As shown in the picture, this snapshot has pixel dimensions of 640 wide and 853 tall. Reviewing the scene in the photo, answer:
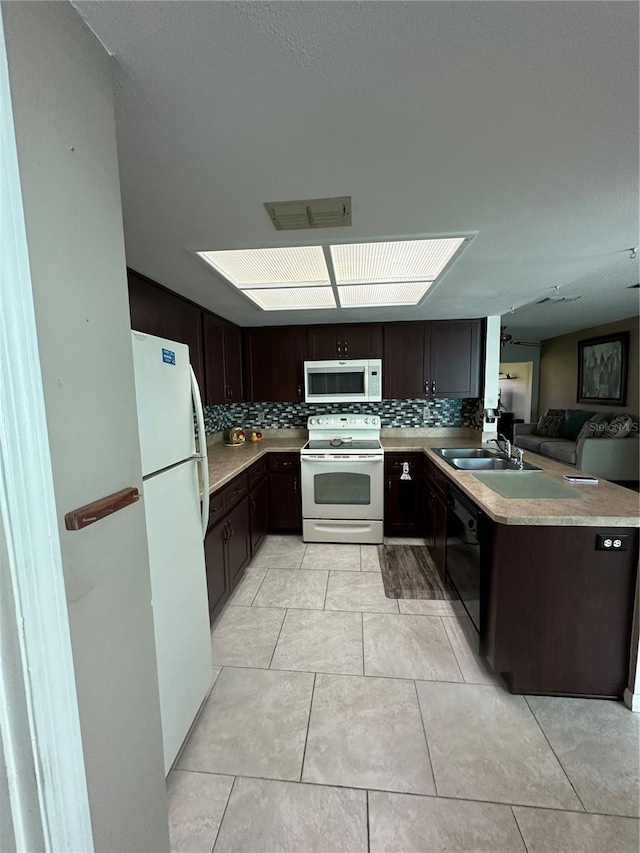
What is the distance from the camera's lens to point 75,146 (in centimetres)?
71

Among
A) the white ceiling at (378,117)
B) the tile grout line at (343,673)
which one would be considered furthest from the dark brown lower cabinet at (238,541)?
the white ceiling at (378,117)

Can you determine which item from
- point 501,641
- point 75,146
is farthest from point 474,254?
point 501,641

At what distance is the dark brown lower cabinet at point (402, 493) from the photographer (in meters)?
3.41

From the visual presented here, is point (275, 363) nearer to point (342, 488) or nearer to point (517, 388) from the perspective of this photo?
point (342, 488)

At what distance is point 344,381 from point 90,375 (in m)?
2.97

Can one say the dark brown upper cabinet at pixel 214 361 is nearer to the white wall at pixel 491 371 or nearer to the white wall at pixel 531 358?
the white wall at pixel 491 371

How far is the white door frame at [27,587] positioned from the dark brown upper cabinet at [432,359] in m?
3.26

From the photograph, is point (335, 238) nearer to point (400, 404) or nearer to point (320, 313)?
point (320, 313)

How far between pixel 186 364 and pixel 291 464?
2124 millimetres

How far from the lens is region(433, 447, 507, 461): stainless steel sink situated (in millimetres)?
3014

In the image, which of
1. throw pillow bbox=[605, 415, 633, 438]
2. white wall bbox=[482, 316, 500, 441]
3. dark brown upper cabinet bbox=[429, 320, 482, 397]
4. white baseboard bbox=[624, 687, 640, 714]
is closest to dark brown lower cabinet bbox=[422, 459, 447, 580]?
white wall bbox=[482, 316, 500, 441]

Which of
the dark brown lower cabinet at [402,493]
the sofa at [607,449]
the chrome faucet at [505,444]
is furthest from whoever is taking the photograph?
the sofa at [607,449]

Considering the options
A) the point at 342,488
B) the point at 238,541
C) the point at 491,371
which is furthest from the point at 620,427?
the point at 238,541

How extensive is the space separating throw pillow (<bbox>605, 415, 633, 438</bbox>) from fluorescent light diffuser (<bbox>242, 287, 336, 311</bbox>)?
14.7 feet
